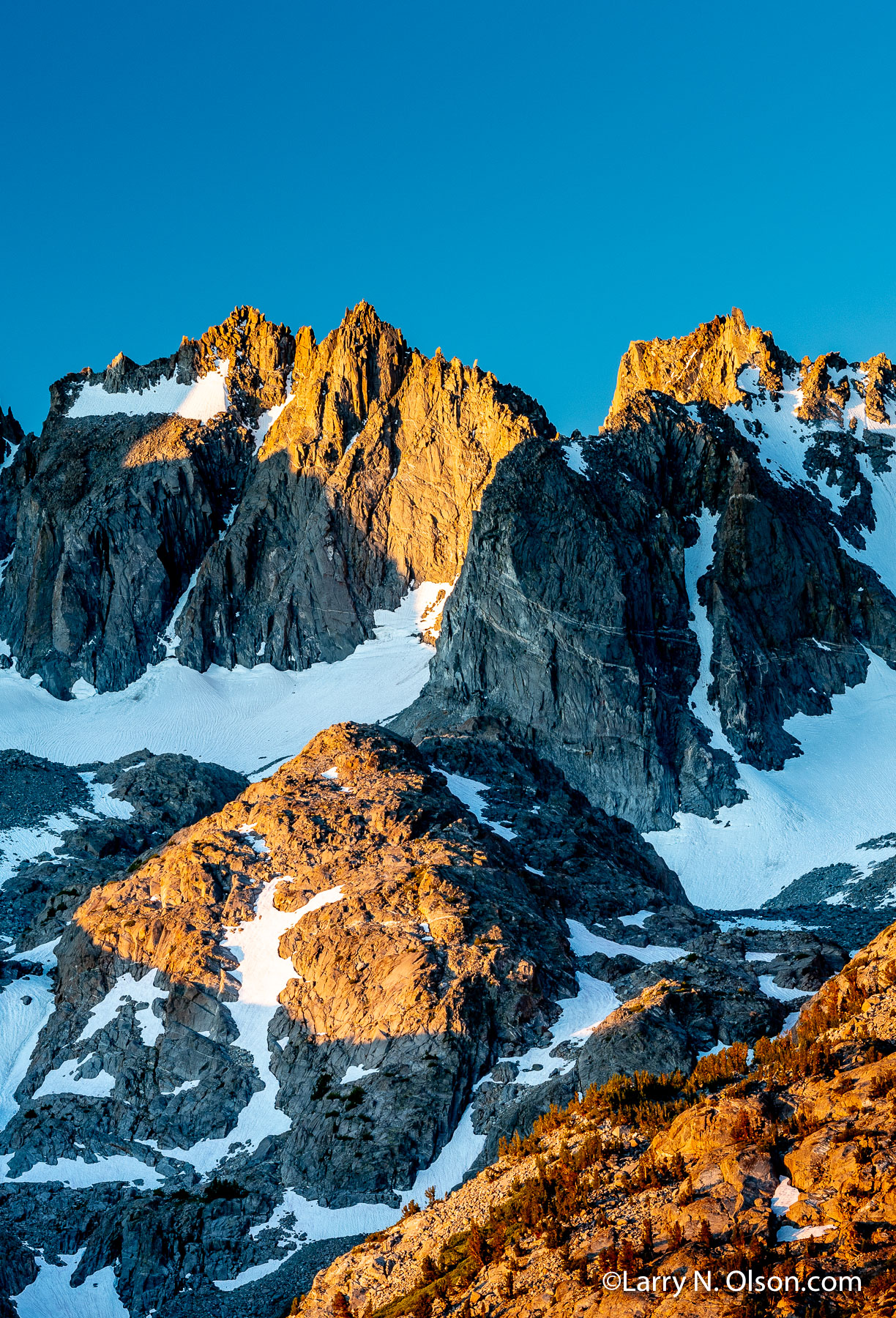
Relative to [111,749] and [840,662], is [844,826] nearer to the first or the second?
[840,662]

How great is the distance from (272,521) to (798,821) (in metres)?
83.6

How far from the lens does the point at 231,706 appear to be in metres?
150

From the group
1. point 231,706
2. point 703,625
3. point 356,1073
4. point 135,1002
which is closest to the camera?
point 356,1073

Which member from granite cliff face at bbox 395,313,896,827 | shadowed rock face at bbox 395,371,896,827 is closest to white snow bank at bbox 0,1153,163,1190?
shadowed rock face at bbox 395,371,896,827

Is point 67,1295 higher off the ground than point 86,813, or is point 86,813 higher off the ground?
point 86,813

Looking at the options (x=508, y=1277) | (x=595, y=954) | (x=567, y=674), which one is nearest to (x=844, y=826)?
(x=567, y=674)

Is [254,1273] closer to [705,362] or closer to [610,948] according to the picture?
[610,948]

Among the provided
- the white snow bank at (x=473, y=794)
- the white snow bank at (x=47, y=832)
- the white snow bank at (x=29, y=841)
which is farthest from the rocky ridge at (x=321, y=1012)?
the white snow bank at (x=47, y=832)

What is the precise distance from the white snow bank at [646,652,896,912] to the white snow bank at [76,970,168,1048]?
50.3 meters

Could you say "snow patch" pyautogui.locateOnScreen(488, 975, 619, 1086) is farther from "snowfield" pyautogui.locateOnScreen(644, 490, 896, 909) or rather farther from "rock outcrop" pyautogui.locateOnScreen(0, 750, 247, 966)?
"snowfield" pyautogui.locateOnScreen(644, 490, 896, 909)

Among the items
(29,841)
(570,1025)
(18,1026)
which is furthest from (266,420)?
(570,1025)

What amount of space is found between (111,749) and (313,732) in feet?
72.9

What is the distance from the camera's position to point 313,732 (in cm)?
13975

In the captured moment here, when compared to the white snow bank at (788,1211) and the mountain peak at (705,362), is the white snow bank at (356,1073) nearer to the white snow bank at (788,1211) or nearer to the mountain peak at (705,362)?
the white snow bank at (788,1211)
